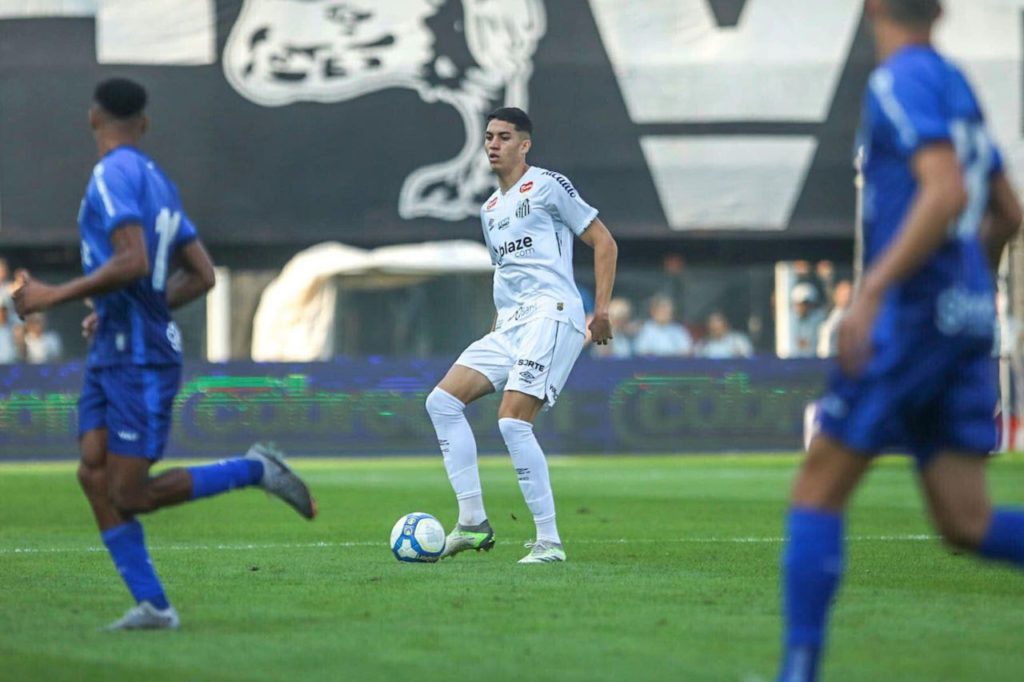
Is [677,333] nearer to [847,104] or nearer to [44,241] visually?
[847,104]

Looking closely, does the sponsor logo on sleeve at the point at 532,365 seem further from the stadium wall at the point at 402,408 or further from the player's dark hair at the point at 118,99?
the stadium wall at the point at 402,408

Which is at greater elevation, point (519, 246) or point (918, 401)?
point (519, 246)

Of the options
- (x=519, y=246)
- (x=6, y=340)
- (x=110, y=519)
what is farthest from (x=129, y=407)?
(x=6, y=340)

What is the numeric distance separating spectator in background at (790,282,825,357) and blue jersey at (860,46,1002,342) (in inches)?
815

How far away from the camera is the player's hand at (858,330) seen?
4.84 meters

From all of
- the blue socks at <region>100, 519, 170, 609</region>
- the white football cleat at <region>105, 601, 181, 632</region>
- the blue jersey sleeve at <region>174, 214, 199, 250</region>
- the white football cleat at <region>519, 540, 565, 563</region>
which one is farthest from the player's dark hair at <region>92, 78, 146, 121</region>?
the white football cleat at <region>519, 540, 565, 563</region>

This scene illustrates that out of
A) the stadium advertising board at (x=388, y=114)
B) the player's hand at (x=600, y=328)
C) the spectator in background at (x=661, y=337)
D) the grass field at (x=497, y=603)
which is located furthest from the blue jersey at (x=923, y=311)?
the stadium advertising board at (x=388, y=114)

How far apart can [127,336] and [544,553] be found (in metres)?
3.44

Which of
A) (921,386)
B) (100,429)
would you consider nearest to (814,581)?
(921,386)

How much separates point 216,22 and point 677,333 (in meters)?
8.02

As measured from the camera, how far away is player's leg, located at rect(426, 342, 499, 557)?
9.73 metres

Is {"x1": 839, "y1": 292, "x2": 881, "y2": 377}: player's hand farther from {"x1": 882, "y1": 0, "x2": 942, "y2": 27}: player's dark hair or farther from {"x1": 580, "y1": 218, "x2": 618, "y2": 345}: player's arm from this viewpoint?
{"x1": 580, "y1": 218, "x2": 618, "y2": 345}: player's arm

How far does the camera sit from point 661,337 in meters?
24.9

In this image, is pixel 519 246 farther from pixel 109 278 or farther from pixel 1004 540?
pixel 1004 540
